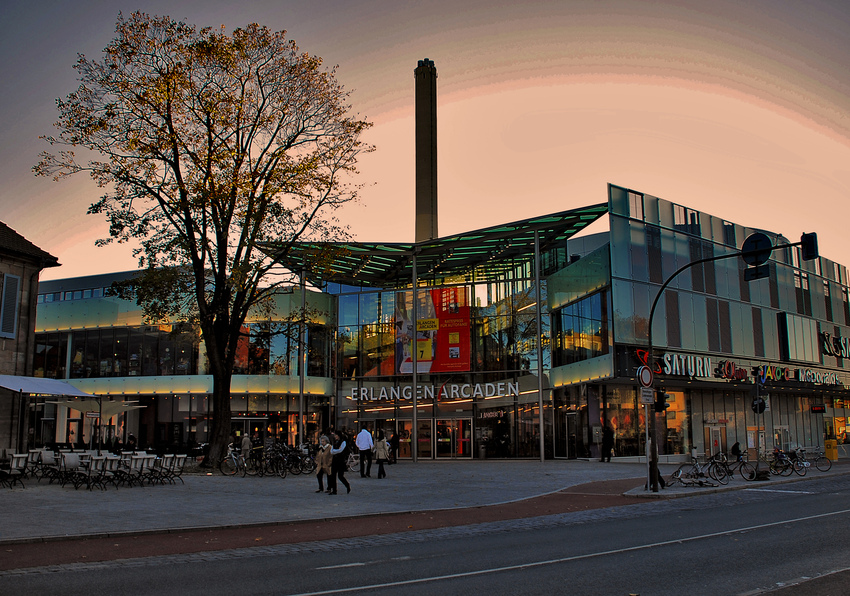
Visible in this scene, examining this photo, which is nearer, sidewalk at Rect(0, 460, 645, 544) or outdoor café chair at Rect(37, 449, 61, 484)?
sidewalk at Rect(0, 460, 645, 544)


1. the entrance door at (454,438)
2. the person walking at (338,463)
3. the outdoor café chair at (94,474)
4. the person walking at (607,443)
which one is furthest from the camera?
the entrance door at (454,438)

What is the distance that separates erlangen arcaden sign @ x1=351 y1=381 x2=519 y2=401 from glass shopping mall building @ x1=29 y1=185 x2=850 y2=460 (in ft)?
0.39

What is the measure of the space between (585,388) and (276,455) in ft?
56.1

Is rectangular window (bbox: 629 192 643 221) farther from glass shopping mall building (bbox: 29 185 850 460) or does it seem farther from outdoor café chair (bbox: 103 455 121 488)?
outdoor café chair (bbox: 103 455 121 488)

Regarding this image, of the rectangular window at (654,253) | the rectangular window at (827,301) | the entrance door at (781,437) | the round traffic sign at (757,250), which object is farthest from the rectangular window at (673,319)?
the rectangular window at (827,301)

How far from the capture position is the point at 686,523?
1372 centimetres

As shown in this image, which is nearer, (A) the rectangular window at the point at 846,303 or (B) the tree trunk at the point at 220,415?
(B) the tree trunk at the point at 220,415

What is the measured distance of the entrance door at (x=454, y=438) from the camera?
134 ft

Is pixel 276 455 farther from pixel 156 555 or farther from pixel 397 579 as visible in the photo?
pixel 397 579

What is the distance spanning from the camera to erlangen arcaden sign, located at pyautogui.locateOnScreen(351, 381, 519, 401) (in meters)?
40.0

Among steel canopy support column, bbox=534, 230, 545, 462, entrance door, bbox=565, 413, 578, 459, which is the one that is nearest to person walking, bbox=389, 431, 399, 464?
steel canopy support column, bbox=534, 230, 545, 462

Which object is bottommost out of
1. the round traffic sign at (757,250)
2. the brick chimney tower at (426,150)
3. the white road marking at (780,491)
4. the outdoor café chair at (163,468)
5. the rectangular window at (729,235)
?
the white road marking at (780,491)

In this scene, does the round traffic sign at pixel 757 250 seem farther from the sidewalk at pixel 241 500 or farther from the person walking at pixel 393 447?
the person walking at pixel 393 447

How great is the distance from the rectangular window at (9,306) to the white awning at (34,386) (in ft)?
7.85
